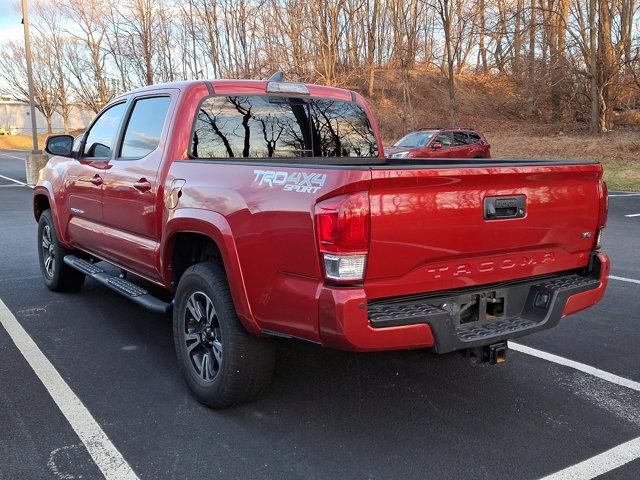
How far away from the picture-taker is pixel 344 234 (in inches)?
106

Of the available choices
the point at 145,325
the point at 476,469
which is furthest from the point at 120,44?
the point at 476,469

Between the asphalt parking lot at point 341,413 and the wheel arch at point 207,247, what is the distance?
400mm

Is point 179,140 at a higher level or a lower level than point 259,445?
higher

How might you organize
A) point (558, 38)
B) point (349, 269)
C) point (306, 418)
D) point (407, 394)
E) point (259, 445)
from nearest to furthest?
point (349, 269) → point (259, 445) → point (306, 418) → point (407, 394) → point (558, 38)

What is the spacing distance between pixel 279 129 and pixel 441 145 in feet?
50.6

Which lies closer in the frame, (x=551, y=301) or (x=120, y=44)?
(x=551, y=301)

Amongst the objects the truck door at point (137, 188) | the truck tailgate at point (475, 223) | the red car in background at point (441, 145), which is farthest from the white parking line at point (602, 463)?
the red car in background at point (441, 145)

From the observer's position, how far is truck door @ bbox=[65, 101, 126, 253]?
16.3 ft

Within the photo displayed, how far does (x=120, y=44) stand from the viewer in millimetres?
42500

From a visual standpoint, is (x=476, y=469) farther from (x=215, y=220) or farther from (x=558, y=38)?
(x=558, y=38)

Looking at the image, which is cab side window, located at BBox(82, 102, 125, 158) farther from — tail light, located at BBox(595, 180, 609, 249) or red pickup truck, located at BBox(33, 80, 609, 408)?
tail light, located at BBox(595, 180, 609, 249)

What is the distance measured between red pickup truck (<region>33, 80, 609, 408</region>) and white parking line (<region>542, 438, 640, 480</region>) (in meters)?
0.66

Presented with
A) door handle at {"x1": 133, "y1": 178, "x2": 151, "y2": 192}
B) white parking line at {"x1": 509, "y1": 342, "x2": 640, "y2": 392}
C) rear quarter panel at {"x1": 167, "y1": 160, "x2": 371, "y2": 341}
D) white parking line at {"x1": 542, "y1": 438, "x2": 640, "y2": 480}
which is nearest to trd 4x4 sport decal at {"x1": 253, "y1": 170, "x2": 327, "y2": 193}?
rear quarter panel at {"x1": 167, "y1": 160, "x2": 371, "y2": 341}

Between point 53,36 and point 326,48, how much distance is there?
30.1 meters
